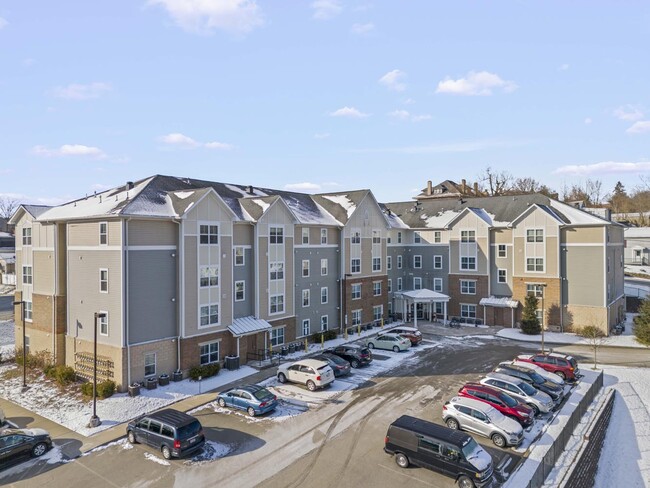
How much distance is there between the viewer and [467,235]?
1885 inches

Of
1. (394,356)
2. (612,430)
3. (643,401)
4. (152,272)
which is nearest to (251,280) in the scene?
(152,272)

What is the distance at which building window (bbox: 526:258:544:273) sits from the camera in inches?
1702

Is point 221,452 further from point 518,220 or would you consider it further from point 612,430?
point 518,220

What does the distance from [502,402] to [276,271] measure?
18948 mm

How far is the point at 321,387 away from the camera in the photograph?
2580 centimetres

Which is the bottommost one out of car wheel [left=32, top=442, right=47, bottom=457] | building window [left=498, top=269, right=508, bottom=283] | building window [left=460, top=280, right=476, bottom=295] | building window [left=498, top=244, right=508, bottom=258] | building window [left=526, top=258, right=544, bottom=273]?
Result: car wheel [left=32, top=442, right=47, bottom=457]

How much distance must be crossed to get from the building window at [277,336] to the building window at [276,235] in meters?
6.86

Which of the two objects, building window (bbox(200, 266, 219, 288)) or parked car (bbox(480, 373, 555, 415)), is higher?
building window (bbox(200, 266, 219, 288))

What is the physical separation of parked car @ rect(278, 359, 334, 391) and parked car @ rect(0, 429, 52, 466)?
41.1ft

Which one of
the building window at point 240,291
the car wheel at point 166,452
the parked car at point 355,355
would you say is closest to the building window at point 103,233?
the building window at point 240,291

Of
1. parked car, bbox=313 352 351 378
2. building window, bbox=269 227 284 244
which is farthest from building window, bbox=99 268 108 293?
parked car, bbox=313 352 351 378

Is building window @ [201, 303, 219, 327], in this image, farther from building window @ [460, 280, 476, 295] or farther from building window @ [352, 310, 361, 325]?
building window @ [460, 280, 476, 295]

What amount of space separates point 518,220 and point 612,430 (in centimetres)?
2533

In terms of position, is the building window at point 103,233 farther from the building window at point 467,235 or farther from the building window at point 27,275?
the building window at point 467,235
